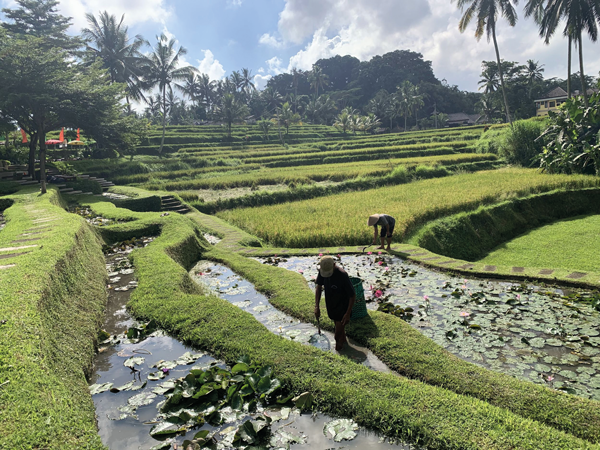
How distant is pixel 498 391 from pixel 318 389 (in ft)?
5.57

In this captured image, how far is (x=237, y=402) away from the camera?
3396mm

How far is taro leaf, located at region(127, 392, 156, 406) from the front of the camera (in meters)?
3.53

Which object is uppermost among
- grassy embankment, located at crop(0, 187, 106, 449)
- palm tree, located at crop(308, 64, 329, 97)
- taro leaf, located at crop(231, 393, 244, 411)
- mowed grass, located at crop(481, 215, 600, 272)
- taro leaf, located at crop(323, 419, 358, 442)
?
palm tree, located at crop(308, 64, 329, 97)

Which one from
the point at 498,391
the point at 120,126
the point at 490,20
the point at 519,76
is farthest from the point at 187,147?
the point at 519,76

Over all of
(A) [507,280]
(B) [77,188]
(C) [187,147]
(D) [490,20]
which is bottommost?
(A) [507,280]

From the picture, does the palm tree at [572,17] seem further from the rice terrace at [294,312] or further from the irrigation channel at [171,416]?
the irrigation channel at [171,416]

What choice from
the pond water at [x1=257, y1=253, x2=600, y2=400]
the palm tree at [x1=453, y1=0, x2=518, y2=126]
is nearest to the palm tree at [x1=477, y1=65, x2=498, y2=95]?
the palm tree at [x1=453, y1=0, x2=518, y2=126]

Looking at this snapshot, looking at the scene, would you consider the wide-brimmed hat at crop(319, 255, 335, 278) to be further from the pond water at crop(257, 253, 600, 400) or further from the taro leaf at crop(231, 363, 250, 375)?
the pond water at crop(257, 253, 600, 400)

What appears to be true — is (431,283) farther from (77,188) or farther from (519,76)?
(519,76)

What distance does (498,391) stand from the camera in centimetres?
361

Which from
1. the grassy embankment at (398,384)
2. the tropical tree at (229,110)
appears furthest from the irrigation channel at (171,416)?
the tropical tree at (229,110)

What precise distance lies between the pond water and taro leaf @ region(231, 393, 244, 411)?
2.66 m

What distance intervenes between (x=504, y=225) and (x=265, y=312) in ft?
35.7

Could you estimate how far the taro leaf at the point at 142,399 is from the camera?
353cm
